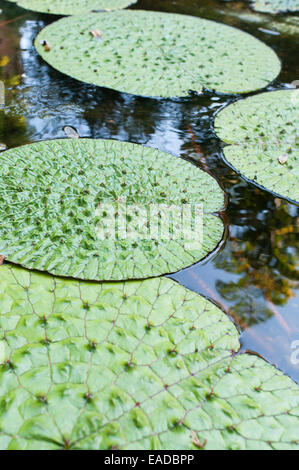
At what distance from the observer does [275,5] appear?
17.1 ft

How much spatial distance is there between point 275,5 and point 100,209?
5.05 meters

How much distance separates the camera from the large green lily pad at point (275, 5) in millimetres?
5115

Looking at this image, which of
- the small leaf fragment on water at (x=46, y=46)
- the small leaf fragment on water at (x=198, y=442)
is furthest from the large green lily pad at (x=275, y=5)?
the small leaf fragment on water at (x=198, y=442)

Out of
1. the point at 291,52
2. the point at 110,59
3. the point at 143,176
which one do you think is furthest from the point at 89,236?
the point at 291,52

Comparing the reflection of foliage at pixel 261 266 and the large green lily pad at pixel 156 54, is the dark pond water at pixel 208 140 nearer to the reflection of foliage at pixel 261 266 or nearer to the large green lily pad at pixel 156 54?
the reflection of foliage at pixel 261 266

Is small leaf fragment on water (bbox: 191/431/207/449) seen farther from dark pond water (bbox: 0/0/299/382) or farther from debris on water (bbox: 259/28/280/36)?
debris on water (bbox: 259/28/280/36)

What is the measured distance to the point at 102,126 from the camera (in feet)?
9.04

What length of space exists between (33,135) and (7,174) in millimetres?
651

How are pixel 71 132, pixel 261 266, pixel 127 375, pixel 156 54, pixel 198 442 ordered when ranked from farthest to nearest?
1. pixel 156 54
2. pixel 71 132
3. pixel 261 266
4. pixel 127 375
5. pixel 198 442

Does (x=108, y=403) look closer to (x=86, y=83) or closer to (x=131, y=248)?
(x=131, y=248)

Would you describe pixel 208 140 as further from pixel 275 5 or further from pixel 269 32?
pixel 275 5

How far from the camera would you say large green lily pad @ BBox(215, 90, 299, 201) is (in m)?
2.37

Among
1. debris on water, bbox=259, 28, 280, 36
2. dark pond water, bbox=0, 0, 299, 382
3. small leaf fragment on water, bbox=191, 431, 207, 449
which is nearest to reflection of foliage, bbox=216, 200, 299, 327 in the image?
dark pond water, bbox=0, 0, 299, 382

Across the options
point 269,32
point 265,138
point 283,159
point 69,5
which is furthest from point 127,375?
point 69,5
